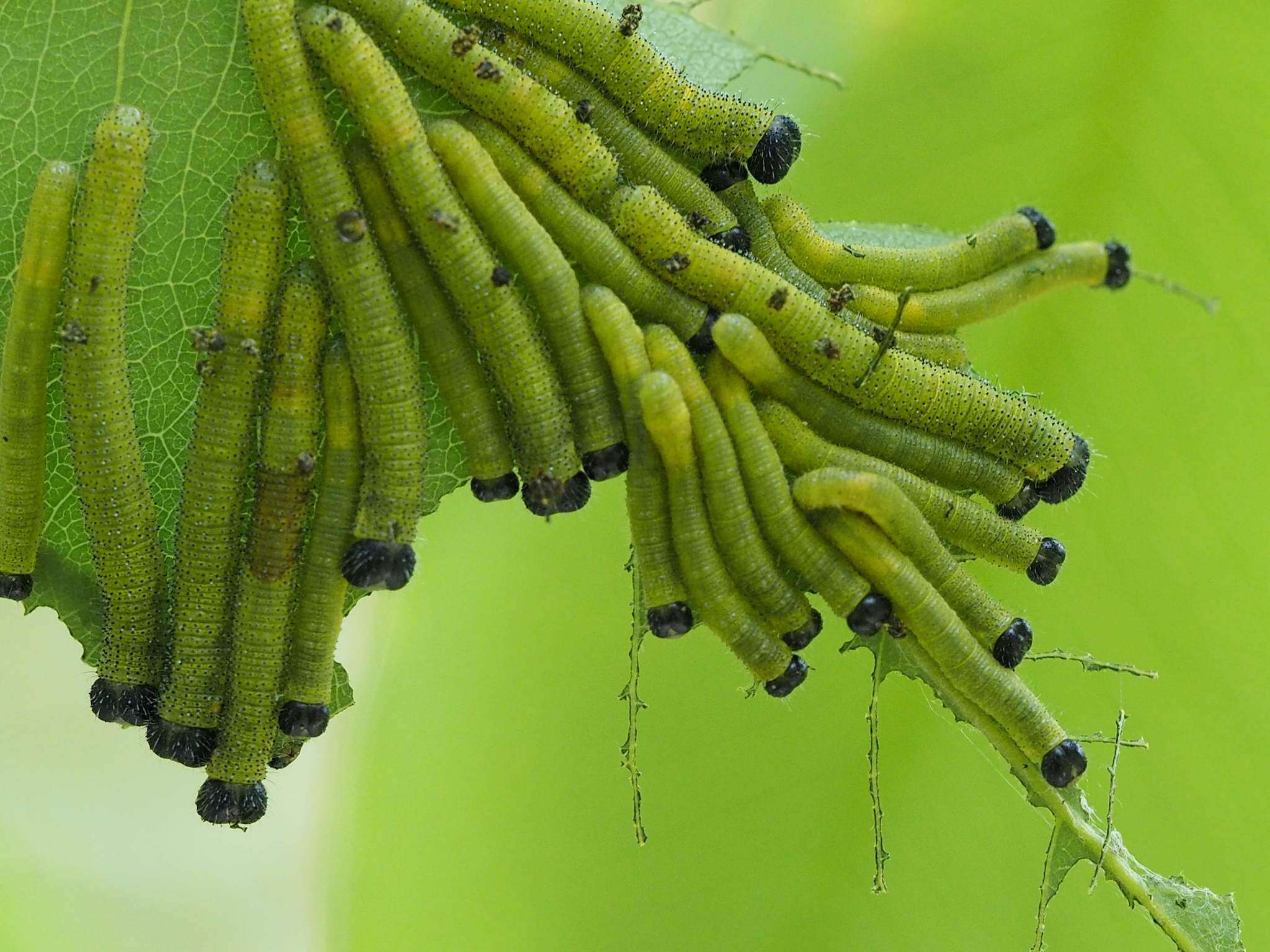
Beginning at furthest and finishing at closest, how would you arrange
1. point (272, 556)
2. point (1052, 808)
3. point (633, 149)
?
1. point (1052, 808)
2. point (633, 149)
3. point (272, 556)

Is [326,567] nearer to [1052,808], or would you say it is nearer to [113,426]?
[113,426]


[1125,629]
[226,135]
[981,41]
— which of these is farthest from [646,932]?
[981,41]

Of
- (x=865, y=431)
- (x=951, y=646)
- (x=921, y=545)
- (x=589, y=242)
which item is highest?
(x=589, y=242)

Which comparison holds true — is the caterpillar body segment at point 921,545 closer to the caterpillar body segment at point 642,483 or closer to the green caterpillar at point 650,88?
the caterpillar body segment at point 642,483

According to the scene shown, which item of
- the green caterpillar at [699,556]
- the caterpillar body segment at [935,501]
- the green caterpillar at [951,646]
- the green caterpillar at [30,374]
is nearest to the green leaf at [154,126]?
the green caterpillar at [30,374]

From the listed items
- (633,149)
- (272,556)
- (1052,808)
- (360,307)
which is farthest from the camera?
(1052,808)

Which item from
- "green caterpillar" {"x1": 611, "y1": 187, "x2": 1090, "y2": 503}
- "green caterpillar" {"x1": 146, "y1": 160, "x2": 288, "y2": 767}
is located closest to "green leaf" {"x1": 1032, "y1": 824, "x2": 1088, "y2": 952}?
"green caterpillar" {"x1": 611, "y1": 187, "x2": 1090, "y2": 503}

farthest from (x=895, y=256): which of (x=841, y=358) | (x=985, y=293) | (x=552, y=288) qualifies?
(x=552, y=288)

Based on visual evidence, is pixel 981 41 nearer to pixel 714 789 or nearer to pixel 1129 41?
pixel 1129 41
